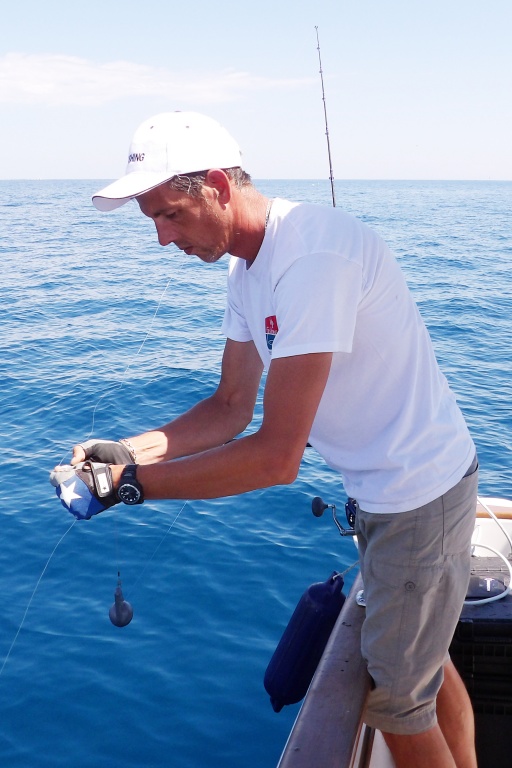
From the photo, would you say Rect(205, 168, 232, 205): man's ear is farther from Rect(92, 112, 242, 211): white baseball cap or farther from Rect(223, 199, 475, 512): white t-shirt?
Rect(223, 199, 475, 512): white t-shirt

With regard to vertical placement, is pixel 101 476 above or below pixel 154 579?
above

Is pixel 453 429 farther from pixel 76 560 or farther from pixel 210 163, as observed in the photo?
pixel 76 560

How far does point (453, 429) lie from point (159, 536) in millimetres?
5264

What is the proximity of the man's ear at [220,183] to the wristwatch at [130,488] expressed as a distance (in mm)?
719

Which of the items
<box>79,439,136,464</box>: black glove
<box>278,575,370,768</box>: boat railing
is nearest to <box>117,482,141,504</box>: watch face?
<box>79,439,136,464</box>: black glove

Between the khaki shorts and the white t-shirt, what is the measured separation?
0.20 feet

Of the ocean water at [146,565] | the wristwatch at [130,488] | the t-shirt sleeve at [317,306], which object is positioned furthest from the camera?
the ocean water at [146,565]

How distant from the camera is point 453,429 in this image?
1.96 m

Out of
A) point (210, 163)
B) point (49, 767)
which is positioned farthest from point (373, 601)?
point (49, 767)

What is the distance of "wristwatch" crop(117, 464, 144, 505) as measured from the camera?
6.36 ft

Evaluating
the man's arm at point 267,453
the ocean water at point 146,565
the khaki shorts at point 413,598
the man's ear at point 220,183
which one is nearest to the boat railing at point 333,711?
the khaki shorts at point 413,598

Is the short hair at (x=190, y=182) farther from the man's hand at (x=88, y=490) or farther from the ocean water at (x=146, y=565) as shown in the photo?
the ocean water at (x=146, y=565)

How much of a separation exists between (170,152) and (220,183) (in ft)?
0.44

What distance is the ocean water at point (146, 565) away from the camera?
179 inches
